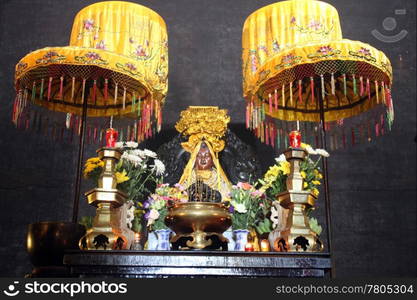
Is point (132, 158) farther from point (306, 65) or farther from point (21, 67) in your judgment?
point (306, 65)

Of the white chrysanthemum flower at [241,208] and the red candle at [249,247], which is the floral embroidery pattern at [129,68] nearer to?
the white chrysanthemum flower at [241,208]

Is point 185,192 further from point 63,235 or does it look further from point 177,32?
point 177,32

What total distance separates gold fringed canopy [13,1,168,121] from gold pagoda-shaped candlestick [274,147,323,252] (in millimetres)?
1376

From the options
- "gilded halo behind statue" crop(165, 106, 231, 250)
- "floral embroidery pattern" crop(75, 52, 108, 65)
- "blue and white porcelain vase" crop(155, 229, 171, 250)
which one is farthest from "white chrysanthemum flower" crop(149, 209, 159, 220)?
"floral embroidery pattern" crop(75, 52, 108, 65)

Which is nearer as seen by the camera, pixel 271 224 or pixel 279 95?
pixel 271 224

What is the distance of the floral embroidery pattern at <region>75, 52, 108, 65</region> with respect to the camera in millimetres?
3574

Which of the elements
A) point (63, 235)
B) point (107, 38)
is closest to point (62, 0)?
point (107, 38)

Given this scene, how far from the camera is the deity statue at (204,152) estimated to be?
4230 millimetres

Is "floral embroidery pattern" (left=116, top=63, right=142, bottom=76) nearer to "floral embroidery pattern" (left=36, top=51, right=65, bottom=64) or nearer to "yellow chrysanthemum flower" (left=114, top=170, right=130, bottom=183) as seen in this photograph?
"floral embroidery pattern" (left=36, top=51, right=65, bottom=64)

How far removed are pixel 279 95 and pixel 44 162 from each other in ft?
6.88

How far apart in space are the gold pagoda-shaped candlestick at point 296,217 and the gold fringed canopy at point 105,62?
4.51 feet

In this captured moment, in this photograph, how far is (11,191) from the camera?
15.0ft

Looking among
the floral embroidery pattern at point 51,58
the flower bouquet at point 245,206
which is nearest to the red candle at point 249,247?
the flower bouquet at point 245,206

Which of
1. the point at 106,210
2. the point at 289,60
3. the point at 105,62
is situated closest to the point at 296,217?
the point at 106,210
